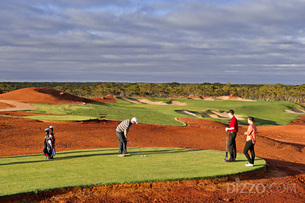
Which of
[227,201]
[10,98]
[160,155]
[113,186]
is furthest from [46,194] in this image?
[10,98]

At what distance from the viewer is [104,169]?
994 cm

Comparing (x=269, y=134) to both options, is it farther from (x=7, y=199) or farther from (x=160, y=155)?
(x=7, y=199)

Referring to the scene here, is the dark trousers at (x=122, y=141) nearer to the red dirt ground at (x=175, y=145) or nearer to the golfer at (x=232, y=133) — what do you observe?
the red dirt ground at (x=175, y=145)

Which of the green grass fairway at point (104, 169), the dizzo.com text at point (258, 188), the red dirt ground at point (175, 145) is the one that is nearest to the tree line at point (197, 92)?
the red dirt ground at point (175, 145)

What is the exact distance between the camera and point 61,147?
1783 cm

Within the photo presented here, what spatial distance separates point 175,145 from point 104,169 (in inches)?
413

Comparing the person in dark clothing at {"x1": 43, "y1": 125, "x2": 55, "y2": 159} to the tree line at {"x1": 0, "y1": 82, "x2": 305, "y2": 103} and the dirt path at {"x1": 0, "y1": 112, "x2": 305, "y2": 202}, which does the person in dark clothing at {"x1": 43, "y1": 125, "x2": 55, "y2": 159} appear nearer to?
the dirt path at {"x1": 0, "y1": 112, "x2": 305, "y2": 202}

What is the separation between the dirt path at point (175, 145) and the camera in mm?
Answer: 8164

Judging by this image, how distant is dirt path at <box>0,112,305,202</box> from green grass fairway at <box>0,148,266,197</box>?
0.30m

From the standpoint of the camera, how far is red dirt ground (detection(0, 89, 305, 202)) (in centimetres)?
816

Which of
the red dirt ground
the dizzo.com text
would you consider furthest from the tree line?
the dizzo.com text

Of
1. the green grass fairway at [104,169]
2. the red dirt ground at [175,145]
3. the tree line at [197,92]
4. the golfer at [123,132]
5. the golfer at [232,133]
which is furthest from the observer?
the tree line at [197,92]

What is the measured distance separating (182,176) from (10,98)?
154 ft

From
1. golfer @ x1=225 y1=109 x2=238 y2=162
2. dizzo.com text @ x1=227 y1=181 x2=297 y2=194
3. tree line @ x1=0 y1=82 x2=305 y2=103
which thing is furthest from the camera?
tree line @ x1=0 y1=82 x2=305 y2=103
